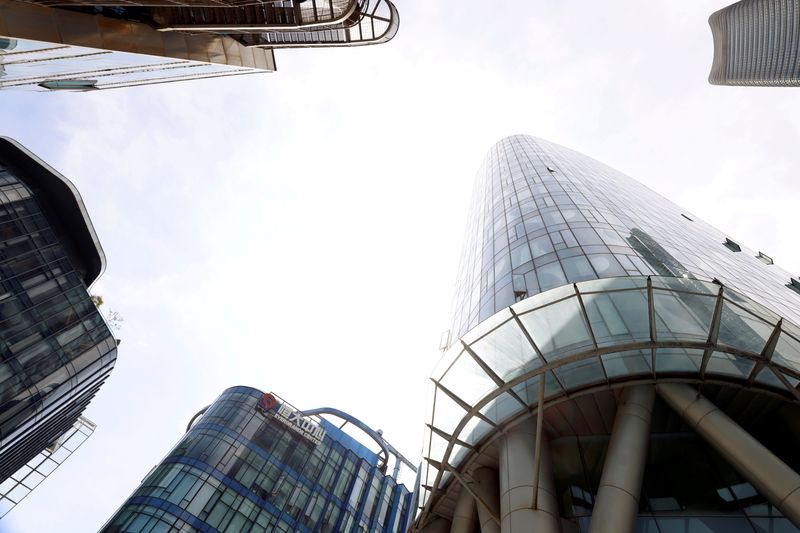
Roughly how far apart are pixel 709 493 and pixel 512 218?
22.2 m

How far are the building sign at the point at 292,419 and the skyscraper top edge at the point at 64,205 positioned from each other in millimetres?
25619

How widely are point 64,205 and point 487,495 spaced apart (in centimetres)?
4819

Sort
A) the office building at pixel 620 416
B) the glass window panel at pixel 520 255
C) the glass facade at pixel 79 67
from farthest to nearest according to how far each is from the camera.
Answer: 1. the glass window panel at pixel 520 255
2. the glass facade at pixel 79 67
3. the office building at pixel 620 416

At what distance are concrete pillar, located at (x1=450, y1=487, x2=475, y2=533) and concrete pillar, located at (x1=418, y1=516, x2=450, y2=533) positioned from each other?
136 cm

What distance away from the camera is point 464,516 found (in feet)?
45.6

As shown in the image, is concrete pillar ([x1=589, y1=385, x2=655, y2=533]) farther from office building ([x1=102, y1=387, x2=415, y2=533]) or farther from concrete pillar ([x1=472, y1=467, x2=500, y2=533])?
office building ([x1=102, y1=387, x2=415, y2=533])

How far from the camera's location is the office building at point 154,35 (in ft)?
35.0

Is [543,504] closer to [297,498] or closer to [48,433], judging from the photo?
[297,498]

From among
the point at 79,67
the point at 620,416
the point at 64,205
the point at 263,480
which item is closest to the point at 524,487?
the point at 620,416

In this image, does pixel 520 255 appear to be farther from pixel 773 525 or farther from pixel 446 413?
pixel 773 525

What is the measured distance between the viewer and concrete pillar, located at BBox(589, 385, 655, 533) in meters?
9.66

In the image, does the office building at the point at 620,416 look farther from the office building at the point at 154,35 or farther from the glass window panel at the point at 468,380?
the office building at the point at 154,35

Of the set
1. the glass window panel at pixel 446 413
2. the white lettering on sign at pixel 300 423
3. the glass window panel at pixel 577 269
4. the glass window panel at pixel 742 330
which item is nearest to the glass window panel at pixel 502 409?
the glass window panel at pixel 446 413

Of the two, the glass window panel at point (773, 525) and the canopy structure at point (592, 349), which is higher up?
the canopy structure at point (592, 349)
